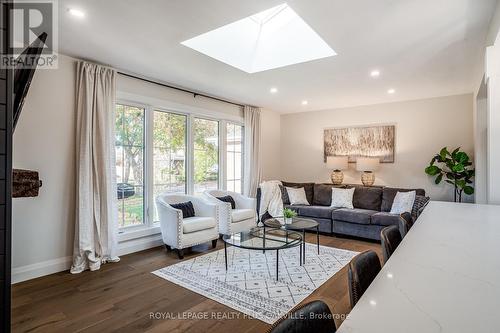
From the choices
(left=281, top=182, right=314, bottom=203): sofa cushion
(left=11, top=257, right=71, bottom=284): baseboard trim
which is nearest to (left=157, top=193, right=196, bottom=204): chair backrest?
(left=11, top=257, right=71, bottom=284): baseboard trim

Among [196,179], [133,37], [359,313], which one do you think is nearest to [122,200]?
[196,179]

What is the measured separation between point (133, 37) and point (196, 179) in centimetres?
284

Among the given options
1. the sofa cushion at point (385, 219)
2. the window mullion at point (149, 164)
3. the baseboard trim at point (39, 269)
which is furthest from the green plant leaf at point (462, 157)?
the baseboard trim at point (39, 269)

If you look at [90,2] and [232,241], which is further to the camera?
[232,241]

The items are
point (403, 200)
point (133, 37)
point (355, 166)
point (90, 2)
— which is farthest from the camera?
point (355, 166)

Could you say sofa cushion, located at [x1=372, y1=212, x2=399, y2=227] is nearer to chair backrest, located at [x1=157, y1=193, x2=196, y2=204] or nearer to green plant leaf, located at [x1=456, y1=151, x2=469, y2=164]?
green plant leaf, located at [x1=456, y1=151, x2=469, y2=164]

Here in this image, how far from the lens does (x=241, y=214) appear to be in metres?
5.00

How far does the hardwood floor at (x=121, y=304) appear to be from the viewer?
93.9 inches

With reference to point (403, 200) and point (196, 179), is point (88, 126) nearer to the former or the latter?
point (196, 179)

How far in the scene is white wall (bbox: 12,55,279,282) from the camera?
3.23 meters

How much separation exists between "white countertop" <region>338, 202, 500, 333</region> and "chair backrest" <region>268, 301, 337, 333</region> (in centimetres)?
14

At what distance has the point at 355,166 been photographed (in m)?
6.29

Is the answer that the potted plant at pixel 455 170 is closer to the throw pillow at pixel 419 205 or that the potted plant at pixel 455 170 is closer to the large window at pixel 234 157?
the throw pillow at pixel 419 205

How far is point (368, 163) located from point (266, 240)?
3139 millimetres
